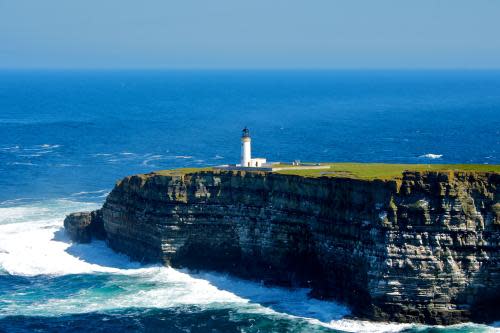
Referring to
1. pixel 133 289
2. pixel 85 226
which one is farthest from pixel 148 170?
pixel 133 289

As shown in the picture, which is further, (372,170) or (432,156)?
(432,156)

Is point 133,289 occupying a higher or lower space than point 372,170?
lower

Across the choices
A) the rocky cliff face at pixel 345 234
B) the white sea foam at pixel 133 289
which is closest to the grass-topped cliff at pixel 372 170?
the rocky cliff face at pixel 345 234

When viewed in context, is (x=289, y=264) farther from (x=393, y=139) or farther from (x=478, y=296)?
(x=393, y=139)

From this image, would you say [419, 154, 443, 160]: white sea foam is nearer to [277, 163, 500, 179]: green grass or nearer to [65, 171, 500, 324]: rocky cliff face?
[277, 163, 500, 179]: green grass

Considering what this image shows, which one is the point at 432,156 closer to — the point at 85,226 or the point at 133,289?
the point at 85,226

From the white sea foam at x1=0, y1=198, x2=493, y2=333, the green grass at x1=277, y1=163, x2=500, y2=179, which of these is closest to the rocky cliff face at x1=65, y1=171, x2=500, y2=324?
the white sea foam at x1=0, y1=198, x2=493, y2=333
